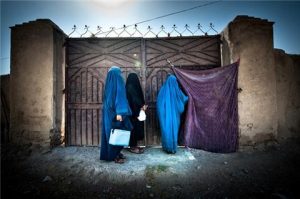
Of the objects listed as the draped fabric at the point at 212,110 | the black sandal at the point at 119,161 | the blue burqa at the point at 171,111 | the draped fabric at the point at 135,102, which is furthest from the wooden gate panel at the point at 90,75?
the draped fabric at the point at 212,110

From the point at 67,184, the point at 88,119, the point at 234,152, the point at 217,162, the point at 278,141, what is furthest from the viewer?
the point at 88,119

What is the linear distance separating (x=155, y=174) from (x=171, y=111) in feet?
4.74

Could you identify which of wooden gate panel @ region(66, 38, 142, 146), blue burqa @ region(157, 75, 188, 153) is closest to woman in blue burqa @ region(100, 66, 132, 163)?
blue burqa @ region(157, 75, 188, 153)

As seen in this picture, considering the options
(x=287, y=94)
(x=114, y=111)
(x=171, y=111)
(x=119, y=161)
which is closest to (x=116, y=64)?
(x=114, y=111)

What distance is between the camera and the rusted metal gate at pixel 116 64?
470 centimetres

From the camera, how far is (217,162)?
3.60m

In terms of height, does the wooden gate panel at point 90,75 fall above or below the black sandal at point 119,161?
above

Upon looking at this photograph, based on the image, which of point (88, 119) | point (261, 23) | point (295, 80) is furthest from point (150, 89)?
point (295, 80)

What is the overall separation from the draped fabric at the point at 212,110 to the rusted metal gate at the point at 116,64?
0.88m

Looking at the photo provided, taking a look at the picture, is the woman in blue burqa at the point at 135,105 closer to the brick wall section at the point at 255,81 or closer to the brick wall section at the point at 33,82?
the brick wall section at the point at 33,82

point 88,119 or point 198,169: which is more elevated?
point 88,119

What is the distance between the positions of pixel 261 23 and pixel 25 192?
5838 mm

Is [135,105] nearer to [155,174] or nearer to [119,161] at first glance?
[119,161]

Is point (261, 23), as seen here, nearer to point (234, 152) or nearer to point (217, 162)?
point (234, 152)
